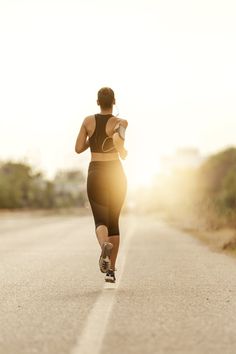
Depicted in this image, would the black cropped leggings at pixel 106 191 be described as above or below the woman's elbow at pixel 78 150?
below

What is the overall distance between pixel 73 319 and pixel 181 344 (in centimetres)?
136

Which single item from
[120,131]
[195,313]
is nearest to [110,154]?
[120,131]

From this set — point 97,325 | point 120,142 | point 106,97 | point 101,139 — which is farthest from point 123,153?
point 97,325

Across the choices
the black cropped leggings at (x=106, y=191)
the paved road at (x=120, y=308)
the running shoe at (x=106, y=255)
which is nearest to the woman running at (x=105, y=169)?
the black cropped leggings at (x=106, y=191)

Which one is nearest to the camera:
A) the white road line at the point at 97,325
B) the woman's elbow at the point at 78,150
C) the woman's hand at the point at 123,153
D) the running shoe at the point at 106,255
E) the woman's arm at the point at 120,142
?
the white road line at the point at 97,325

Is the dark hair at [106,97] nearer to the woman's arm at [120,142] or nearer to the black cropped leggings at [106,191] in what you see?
the woman's arm at [120,142]

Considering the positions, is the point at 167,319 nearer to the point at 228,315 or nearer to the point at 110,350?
the point at 228,315

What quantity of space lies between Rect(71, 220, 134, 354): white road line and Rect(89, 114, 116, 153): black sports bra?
1.62 meters

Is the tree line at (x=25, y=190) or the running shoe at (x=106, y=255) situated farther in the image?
A: the tree line at (x=25, y=190)

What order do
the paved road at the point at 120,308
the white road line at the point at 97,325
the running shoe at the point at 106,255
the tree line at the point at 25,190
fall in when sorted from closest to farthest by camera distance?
the white road line at the point at 97,325 < the paved road at the point at 120,308 < the running shoe at the point at 106,255 < the tree line at the point at 25,190

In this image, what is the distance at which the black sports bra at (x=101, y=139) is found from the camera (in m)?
8.56

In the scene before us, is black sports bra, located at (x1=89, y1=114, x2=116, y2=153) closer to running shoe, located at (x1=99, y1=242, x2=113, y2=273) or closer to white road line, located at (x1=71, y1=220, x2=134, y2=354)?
running shoe, located at (x1=99, y1=242, x2=113, y2=273)

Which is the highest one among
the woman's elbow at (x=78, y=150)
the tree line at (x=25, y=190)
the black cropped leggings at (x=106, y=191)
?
the woman's elbow at (x=78, y=150)

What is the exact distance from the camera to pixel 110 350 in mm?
5098
